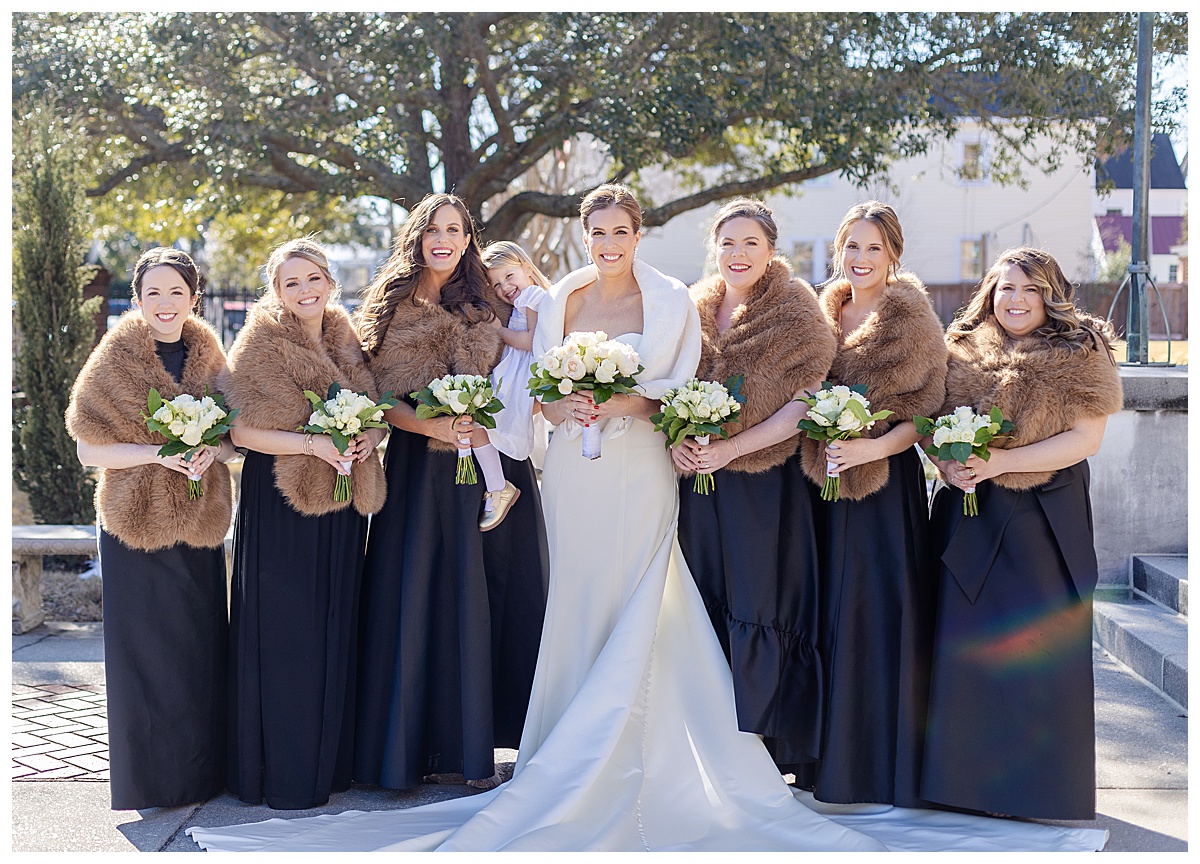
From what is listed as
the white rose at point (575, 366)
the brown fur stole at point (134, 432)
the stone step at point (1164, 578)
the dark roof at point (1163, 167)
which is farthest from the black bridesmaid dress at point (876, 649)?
the dark roof at point (1163, 167)

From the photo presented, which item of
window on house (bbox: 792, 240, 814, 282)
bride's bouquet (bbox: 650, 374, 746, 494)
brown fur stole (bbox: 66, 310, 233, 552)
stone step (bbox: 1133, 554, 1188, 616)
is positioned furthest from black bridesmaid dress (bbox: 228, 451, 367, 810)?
window on house (bbox: 792, 240, 814, 282)

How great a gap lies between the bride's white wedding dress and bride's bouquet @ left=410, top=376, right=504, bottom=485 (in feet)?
1.22

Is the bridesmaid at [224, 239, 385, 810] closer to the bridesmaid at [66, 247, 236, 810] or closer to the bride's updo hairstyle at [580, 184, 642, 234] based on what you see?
the bridesmaid at [66, 247, 236, 810]

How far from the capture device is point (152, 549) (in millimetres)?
4324

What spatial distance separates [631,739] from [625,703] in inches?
6.1

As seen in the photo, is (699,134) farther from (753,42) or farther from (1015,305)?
(1015,305)

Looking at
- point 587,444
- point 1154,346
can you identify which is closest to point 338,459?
point 587,444

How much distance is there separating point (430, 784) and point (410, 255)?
2.33m

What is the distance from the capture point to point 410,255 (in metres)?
4.77

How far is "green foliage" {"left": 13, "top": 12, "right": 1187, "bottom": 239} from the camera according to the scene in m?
11.1

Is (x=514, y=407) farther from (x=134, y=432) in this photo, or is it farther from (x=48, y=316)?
(x=48, y=316)

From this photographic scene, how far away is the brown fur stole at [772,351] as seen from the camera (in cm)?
427

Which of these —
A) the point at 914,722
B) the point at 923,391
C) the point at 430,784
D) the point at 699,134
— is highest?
the point at 699,134

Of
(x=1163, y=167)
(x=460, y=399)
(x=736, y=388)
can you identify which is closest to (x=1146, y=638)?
(x=736, y=388)
